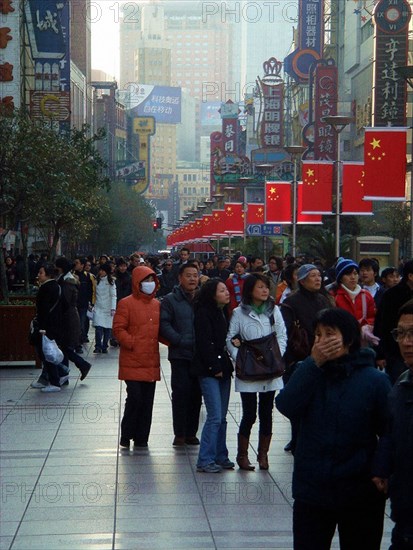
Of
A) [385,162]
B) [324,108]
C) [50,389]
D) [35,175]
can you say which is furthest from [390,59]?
[50,389]

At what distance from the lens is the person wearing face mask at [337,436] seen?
16.2 feet

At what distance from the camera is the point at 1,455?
10.2 meters

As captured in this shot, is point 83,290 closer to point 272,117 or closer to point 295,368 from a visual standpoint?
point 295,368

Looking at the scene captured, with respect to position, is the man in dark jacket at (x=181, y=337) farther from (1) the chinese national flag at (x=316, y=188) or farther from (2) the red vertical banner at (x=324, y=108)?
(2) the red vertical banner at (x=324, y=108)

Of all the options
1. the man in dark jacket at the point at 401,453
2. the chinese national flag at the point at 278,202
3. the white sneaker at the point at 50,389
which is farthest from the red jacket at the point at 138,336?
the chinese national flag at the point at 278,202

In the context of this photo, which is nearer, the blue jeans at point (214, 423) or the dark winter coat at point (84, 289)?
the blue jeans at point (214, 423)

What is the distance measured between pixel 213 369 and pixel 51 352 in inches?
229

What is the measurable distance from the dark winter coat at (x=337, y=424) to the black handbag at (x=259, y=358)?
4.48 meters

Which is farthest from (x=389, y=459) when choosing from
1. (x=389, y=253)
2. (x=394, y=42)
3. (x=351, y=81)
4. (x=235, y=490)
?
(x=351, y=81)

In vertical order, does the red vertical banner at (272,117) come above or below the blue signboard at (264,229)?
above

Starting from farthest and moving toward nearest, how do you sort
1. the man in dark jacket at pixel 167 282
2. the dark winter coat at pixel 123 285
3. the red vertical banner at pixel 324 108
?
the red vertical banner at pixel 324 108 → the man in dark jacket at pixel 167 282 → the dark winter coat at pixel 123 285

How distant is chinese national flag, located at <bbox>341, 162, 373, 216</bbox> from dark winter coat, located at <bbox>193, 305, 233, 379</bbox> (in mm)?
20372

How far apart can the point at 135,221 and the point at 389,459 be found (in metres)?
87.8

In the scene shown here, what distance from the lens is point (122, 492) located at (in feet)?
28.6
